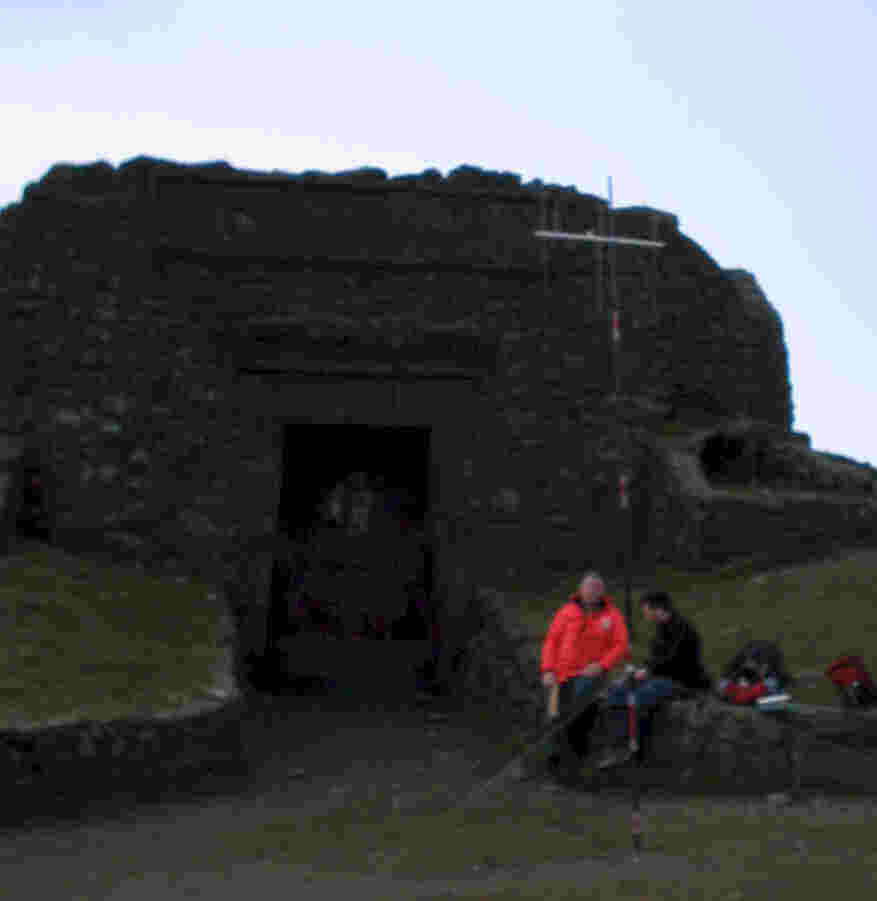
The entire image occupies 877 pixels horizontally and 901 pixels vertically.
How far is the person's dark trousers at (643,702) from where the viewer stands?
696 cm

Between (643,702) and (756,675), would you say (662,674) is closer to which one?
(643,702)

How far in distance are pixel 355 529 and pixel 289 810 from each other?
909cm

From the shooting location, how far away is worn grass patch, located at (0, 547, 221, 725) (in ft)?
23.3

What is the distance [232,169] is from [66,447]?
3243 millimetres

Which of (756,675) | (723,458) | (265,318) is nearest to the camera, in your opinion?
(756,675)

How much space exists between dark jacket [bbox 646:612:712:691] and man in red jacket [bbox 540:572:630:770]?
237mm

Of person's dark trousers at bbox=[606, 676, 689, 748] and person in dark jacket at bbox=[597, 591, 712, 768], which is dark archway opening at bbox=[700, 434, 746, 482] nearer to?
person in dark jacket at bbox=[597, 591, 712, 768]

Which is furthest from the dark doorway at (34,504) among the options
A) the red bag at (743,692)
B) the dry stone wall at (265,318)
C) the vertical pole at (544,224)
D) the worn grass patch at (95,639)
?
the red bag at (743,692)

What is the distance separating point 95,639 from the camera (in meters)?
8.35

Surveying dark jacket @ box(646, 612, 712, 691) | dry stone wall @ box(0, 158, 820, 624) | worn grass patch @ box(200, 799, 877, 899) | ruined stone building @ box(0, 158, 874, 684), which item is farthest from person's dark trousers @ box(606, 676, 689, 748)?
dry stone wall @ box(0, 158, 820, 624)

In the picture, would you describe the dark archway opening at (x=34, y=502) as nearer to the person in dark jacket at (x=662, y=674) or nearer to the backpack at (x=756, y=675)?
the person in dark jacket at (x=662, y=674)

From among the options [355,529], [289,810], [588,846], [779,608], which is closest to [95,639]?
[289,810]

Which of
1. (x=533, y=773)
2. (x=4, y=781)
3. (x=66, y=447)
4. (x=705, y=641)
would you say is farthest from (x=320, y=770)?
(x=66, y=447)

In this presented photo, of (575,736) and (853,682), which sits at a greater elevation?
(853,682)
